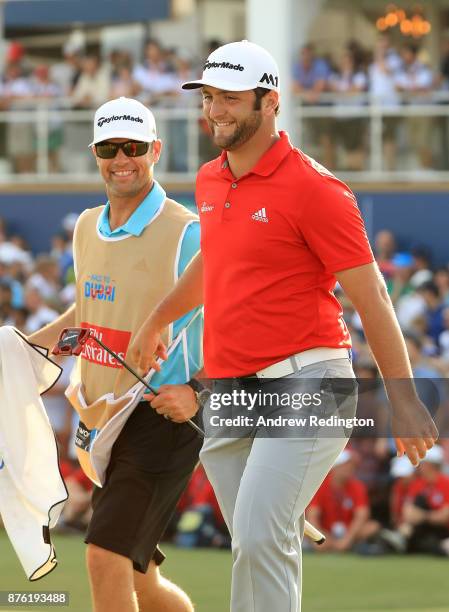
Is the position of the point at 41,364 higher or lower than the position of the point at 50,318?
higher

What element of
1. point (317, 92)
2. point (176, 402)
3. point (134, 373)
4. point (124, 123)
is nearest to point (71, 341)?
point (134, 373)

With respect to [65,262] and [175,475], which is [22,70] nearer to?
[65,262]

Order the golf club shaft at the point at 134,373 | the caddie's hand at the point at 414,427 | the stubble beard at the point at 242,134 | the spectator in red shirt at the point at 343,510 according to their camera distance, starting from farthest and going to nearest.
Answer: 1. the spectator in red shirt at the point at 343,510
2. the golf club shaft at the point at 134,373
3. the stubble beard at the point at 242,134
4. the caddie's hand at the point at 414,427

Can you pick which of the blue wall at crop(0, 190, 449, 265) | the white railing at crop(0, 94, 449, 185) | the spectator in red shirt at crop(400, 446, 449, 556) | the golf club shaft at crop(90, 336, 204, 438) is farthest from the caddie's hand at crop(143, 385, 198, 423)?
the white railing at crop(0, 94, 449, 185)

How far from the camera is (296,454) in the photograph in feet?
17.1

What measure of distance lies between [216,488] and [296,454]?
1.63 feet

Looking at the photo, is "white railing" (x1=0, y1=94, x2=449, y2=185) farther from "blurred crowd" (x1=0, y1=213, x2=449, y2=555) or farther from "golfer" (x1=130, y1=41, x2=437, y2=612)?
"golfer" (x1=130, y1=41, x2=437, y2=612)

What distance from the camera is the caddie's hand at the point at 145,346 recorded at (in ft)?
19.6

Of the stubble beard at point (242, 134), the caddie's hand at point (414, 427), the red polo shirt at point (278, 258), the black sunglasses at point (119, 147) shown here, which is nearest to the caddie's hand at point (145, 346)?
the red polo shirt at point (278, 258)

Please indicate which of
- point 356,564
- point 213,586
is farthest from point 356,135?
point 213,586

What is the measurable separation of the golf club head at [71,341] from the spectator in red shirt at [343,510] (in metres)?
6.37

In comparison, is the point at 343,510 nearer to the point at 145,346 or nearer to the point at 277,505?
the point at 145,346

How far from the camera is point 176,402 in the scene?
5.94 metres

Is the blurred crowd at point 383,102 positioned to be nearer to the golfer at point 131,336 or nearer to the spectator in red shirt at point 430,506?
the spectator in red shirt at point 430,506
